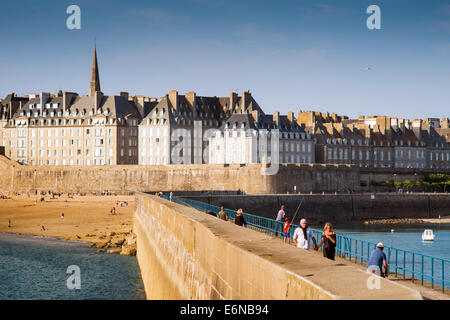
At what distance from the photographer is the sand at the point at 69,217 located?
1775 inches

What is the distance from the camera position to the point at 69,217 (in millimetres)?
53531

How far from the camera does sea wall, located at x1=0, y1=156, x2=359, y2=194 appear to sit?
222 ft

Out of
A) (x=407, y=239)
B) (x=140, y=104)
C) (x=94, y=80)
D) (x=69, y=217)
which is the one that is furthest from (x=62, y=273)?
(x=94, y=80)

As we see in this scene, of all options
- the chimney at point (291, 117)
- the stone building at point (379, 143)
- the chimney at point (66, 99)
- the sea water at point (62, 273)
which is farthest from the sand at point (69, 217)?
the stone building at point (379, 143)

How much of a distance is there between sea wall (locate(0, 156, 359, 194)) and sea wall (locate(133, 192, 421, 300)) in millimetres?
51717

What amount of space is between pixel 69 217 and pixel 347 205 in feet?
81.1

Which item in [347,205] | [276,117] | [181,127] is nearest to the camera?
[347,205]

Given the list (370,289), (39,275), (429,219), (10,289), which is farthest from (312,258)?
(429,219)

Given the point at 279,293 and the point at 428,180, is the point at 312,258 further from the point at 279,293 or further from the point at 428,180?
the point at 428,180

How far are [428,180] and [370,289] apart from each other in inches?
3204

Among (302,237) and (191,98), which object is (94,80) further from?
(302,237)

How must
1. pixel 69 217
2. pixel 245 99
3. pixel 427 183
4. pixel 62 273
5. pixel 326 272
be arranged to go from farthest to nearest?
pixel 245 99 → pixel 427 183 → pixel 69 217 → pixel 62 273 → pixel 326 272

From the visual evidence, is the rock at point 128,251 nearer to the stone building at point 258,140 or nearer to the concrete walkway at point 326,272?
the concrete walkway at point 326,272

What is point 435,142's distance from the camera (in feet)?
334
